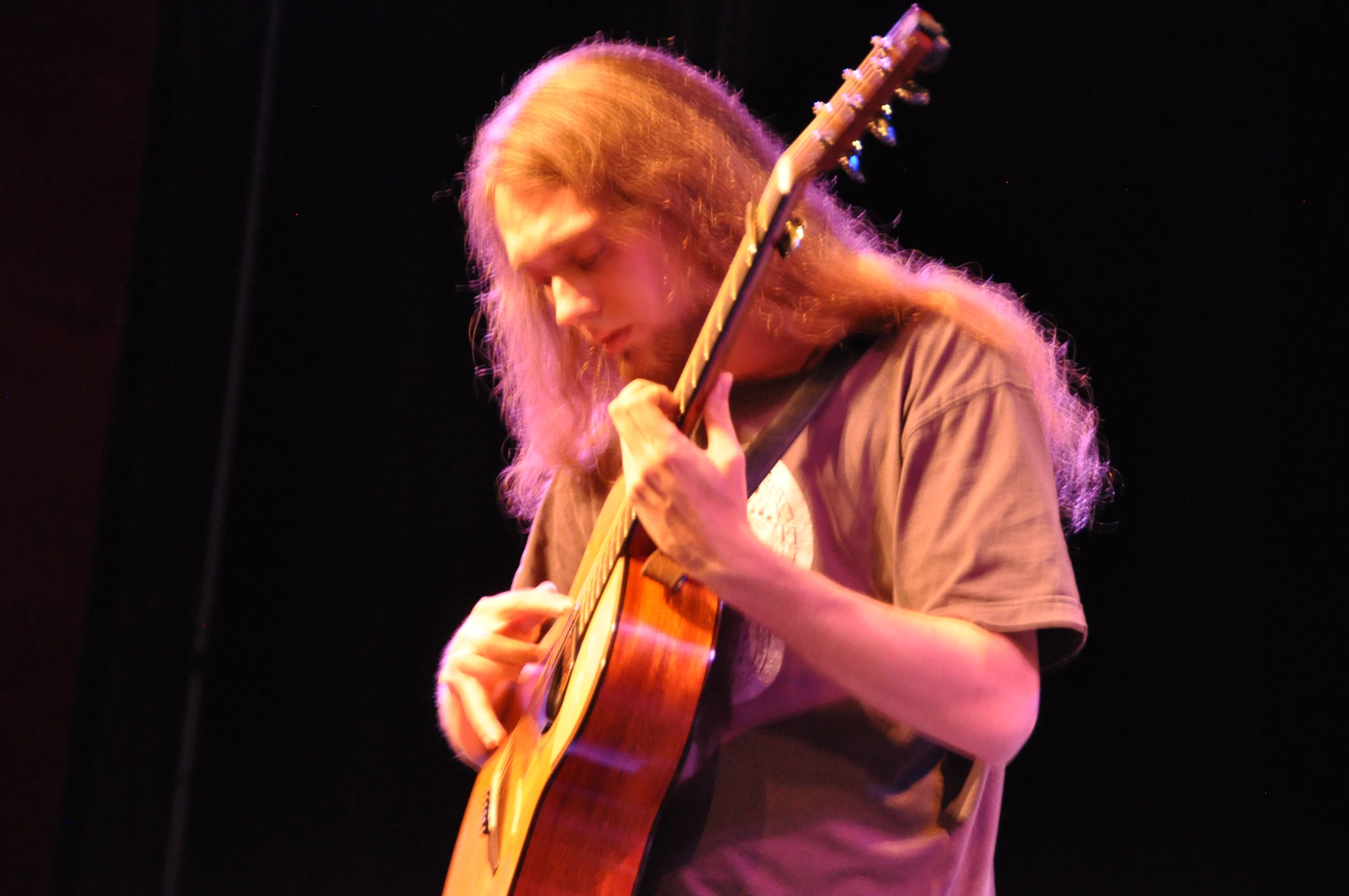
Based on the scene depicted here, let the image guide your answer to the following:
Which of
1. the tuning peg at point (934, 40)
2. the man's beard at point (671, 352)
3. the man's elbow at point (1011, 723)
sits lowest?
the man's elbow at point (1011, 723)

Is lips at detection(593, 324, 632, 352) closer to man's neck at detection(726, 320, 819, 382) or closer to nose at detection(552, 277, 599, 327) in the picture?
nose at detection(552, 277, 599, 327)

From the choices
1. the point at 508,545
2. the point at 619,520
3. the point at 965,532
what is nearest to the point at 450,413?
the point at 508,545

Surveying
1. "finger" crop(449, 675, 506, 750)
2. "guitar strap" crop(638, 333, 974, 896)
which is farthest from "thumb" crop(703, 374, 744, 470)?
"finger" crop(449, 675, 506, 750)

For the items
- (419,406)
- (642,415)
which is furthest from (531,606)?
(419,406)

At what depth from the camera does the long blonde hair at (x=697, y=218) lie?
1.33 metres

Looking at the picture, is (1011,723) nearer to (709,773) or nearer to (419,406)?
(709,773)

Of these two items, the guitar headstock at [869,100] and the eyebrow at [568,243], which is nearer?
the guitar headstock at [869,100]

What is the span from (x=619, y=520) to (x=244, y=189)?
1685 millimetres

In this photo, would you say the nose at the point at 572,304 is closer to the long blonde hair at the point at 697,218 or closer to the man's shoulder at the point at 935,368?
the long blonde hair at the point at 697,218

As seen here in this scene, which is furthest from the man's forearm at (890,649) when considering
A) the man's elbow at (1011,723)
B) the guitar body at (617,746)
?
the guitar body at (617,746)

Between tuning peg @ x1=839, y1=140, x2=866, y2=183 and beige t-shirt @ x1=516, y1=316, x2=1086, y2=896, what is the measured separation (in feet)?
0.80

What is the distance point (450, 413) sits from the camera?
8.46 ft

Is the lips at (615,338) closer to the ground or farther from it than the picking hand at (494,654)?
farther from it

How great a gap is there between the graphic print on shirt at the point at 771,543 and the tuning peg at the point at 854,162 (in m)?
0.36
